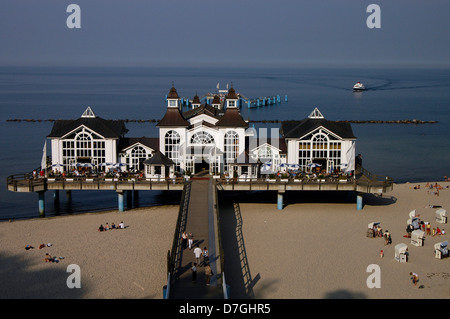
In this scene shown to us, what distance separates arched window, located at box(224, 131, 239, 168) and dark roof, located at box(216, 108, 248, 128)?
0.66 meters

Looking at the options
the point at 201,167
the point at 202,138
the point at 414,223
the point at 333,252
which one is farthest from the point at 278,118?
the point at 333,252

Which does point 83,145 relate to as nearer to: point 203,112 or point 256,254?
point 203,112

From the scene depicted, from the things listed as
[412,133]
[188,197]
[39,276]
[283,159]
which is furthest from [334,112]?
[39,276]

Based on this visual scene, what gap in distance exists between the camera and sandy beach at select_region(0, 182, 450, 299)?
2781 cm

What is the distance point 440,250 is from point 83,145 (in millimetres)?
25761

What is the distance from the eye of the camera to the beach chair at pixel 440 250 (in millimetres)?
31484

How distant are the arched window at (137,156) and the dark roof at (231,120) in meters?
5.94

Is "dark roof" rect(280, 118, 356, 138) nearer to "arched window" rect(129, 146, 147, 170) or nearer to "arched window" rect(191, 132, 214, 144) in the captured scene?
"arched window" rect(191, 132, 214, 144)

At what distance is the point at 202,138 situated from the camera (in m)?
44.7

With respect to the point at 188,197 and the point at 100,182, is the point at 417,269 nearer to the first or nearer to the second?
the point at 188,197

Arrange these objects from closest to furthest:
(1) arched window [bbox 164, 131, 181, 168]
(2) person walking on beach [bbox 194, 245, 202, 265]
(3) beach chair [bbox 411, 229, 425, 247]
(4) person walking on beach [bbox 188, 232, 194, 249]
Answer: (2) person walking on beach [bbox 194, 245, 202, 265]
(4) person walking on beach [bbox 188, 232, 194, 249]
(3) beach chair [bbox 411, 229, 425, 247]
(1) arched window [bbox 164, 131, 181, 168]

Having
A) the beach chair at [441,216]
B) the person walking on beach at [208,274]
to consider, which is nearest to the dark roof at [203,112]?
the beach chair at [441,216]

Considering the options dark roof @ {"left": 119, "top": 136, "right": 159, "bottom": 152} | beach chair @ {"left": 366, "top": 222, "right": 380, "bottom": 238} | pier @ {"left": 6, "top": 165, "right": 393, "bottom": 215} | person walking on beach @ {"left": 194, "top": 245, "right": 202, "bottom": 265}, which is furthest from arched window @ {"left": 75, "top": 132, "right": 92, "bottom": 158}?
beach chair @ {"left": 366, "top": 222, "right": 380, "bottom": 238}
